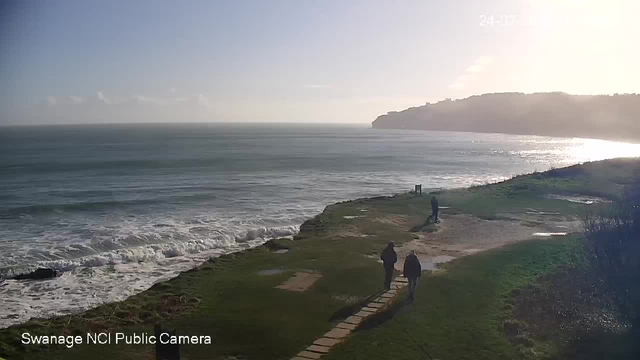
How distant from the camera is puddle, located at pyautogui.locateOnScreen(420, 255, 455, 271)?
1992cm

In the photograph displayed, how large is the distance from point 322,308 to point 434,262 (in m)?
7.41

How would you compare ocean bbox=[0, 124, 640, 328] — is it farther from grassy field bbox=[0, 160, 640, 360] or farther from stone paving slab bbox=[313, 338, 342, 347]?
stone paving slab bbox=[313, 338, 342, 347]

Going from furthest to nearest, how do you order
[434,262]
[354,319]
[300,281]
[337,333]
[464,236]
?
[464,236] < [434,262] < [300,281] < [354,319] < [337,333]

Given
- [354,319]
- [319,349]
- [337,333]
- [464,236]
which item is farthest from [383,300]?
[464,236]

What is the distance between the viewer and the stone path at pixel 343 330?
1207 centimetres

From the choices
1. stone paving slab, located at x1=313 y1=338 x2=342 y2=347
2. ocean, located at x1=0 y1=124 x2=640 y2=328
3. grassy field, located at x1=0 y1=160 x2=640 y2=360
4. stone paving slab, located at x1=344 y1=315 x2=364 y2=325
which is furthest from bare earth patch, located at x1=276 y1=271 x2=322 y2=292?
ocean, located at x1=0 y1=124 x2=640 y2=328

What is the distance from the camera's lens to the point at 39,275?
69.7 ft

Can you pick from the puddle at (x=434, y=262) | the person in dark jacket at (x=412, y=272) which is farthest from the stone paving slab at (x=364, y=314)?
the puddle at (x=434, y=262)

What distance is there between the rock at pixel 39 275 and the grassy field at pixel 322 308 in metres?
6.54

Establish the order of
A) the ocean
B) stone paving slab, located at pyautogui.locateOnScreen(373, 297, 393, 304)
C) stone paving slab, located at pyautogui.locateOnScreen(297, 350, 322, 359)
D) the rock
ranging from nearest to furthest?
stone paving slab, located at pyautogui.locateOnScreen(297, 350, 322, 359)
stone paving slab, located at pyautogui.locateOnScreen(373, 297, 393, 304)
the ocean
the rock

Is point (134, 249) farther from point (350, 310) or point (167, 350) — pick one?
point (167, 350)

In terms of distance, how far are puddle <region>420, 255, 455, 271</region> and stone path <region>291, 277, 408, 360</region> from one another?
341 centimetres

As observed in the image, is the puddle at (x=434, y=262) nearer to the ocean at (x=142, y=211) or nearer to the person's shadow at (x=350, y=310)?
the person's shadow at (x=350, y=310)

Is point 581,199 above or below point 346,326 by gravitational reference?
above
